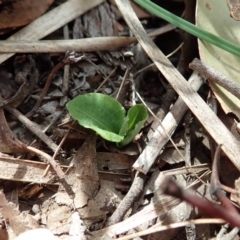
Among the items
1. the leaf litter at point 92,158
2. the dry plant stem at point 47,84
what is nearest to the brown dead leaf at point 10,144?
the leaf litter at point 92,158

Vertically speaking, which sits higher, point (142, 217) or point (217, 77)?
point (217, 77)

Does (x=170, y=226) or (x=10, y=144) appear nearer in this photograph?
(x=170, y=226)

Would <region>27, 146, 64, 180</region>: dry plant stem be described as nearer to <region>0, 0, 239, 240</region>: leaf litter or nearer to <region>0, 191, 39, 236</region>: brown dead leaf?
<region>0, 0, 239, 240</region>: leaf litter

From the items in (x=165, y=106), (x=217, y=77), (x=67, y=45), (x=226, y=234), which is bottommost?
(x=226, y=234)

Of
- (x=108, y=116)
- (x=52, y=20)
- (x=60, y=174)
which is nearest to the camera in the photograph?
(x=60, y=174)

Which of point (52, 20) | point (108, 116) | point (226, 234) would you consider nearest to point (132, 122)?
point (108, 116)

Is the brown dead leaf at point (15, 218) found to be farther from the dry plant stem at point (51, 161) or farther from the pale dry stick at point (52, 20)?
the pale dry stick at point (52, 20)

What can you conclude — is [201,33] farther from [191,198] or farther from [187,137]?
[191,198]

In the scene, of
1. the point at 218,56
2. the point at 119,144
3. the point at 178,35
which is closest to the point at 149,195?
the point at 119,144
